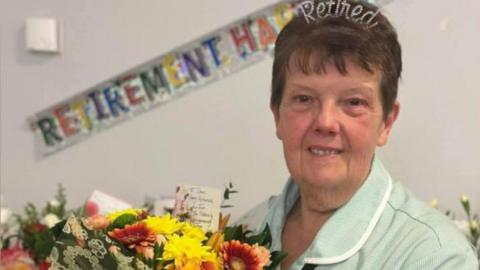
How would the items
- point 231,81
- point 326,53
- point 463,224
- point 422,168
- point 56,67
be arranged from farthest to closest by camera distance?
point 56,67 < point 231,81 < point 422,168 < point 463,224 < point 326,53

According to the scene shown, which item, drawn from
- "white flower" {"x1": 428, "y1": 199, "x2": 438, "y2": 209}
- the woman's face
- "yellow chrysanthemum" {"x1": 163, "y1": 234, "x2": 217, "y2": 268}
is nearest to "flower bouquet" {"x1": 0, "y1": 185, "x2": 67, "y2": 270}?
"yellow chrysanthemum" {"x1": 163, "y1": 234, "x2": 217, "y2": 268}

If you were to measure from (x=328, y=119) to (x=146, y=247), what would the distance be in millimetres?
359

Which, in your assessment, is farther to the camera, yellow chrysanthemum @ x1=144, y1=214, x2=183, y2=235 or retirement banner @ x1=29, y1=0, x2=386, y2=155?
retirement banner @ x1=29, y1=0, x2=386, y2=155

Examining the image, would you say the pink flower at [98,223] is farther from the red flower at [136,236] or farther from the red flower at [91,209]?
the red flower at [91,209]

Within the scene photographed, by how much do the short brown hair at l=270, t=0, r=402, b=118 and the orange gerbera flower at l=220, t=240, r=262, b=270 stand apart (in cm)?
31

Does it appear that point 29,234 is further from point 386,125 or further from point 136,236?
point 386,125

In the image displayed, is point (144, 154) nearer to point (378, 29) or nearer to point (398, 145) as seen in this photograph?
point (398, 145)

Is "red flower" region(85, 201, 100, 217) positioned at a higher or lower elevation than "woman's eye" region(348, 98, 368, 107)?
lower

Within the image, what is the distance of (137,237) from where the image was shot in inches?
36.5

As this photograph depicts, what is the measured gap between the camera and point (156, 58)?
1783 millimetres

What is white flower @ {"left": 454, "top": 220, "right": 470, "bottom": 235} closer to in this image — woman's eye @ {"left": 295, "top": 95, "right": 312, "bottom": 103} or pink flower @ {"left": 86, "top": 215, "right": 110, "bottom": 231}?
woman's eye @ {"left": 295, "top": 95, "right": 312, "bottom": 103}

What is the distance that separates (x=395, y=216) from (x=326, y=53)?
300mm

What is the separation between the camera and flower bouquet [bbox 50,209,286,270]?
896 mm

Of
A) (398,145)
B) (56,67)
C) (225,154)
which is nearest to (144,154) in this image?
(225,154)
